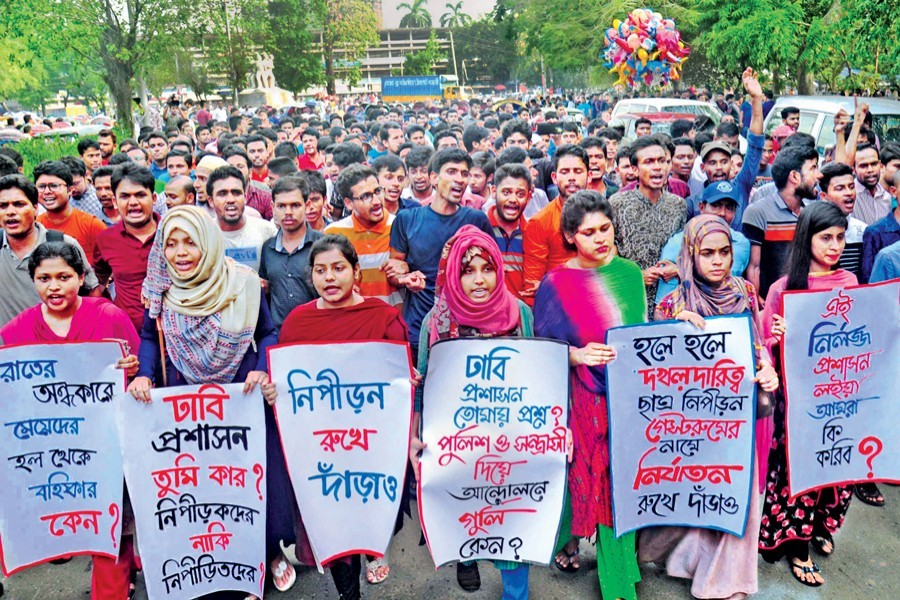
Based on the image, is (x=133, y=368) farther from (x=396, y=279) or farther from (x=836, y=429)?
(x=836, y=429)

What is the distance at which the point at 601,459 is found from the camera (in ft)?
11.1

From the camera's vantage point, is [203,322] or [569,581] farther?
[569,581]

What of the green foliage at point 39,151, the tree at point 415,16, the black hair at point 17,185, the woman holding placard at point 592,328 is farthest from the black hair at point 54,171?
the tree at point 415,16

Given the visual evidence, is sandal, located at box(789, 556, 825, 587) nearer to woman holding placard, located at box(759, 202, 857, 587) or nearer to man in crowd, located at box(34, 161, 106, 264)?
woman holding placard, located at box(759, 202, 857, 587)

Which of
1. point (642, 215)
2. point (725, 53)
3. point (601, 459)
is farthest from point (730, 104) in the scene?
point (601, 459)

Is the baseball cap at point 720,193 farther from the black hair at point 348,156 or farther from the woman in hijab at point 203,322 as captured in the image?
the black hair at point 348,156

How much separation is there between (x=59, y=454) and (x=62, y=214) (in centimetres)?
213

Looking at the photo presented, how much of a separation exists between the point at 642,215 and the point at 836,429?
148 centimetres

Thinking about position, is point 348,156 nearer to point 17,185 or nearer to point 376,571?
point 17,185

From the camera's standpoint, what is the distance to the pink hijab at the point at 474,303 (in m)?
3.19

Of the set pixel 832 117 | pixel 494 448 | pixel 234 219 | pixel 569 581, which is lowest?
pixel 569 581

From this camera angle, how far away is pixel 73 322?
339cm

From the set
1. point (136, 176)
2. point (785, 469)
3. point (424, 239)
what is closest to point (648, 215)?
point (424, 239)

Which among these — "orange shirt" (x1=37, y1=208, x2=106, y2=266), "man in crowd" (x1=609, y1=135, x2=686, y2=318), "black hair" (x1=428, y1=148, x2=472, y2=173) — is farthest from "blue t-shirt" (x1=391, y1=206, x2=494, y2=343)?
"orange shirt" (x1=37, y1=208, x2=106, y2=266)
